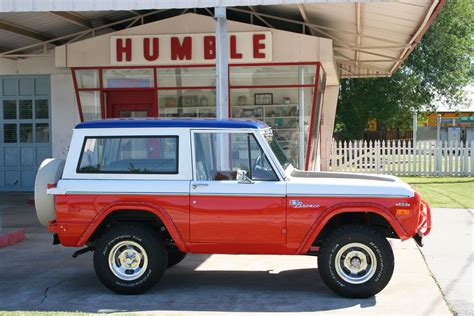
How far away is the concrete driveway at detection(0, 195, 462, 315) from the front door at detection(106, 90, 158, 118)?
623cm

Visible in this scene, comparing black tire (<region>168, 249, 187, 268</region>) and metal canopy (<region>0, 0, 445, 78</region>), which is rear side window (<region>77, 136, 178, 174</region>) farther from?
metal canopy (<region>0, 0, 445, 78</region>)

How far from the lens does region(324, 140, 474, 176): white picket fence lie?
83.6 ft

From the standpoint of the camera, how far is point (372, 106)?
117 ft

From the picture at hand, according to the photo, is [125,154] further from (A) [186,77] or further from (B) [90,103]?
(B) [90,103]

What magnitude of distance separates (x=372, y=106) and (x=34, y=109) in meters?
21.6

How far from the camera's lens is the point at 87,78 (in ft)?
53.0

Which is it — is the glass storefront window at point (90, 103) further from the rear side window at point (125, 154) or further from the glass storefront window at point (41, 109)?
the rear side window at point (125, 154)

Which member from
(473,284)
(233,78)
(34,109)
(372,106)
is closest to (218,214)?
(473,284)

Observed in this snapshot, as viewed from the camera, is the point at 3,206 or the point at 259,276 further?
the point at 3,206

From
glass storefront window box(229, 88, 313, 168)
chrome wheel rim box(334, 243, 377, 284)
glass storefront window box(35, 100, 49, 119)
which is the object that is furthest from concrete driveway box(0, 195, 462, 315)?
glass storefront window box(35, 100, 49, 119)

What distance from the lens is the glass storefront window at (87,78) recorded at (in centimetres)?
1609

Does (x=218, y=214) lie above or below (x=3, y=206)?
above

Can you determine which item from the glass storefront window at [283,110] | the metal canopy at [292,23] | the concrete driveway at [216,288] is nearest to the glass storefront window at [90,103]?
the metal canopy at [292,23]

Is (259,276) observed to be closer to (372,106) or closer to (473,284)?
(473,284)
